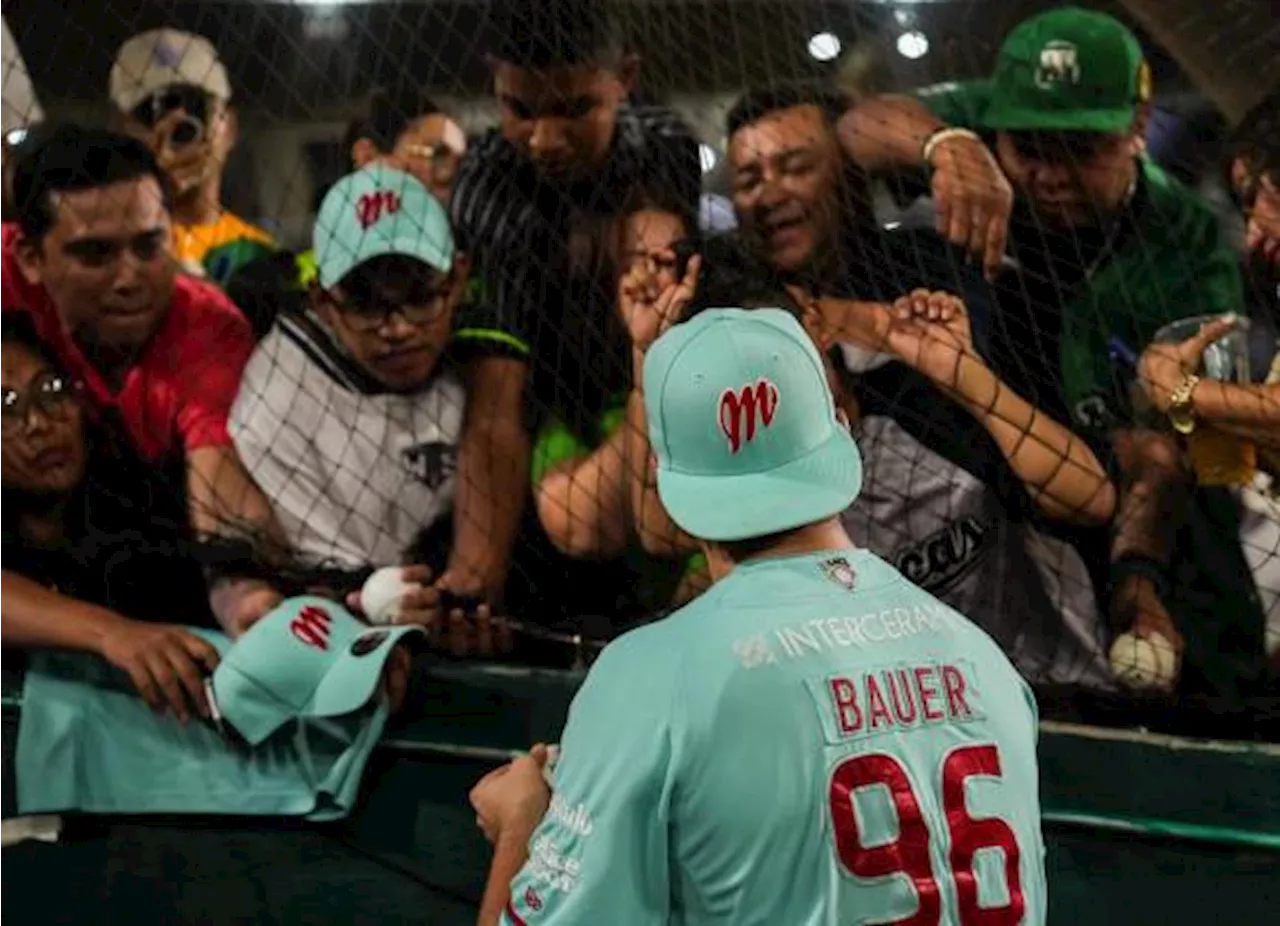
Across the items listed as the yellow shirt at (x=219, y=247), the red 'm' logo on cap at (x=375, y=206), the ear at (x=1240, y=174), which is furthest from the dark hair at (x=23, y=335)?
the ear at (x=1240, y=174)

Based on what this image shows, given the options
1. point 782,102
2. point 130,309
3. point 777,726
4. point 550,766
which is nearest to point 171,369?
point 130,309

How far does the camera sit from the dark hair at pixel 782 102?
238cm

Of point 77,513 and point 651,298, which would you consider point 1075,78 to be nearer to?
point 651,298

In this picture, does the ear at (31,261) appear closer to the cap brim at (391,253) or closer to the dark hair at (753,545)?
the cap brim at (391,253)

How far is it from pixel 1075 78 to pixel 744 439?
120cm

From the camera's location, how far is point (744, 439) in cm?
134

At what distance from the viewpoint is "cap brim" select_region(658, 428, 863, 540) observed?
1321mm

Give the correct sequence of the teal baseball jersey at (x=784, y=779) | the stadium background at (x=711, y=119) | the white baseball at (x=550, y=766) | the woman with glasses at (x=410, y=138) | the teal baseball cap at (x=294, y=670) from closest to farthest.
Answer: the teal baseball jersey at (x=784, y=779), the white baseball at (x=550, y=766), the stadium background at (x=711, y=119), the teal baseball cap at (x=294, y=670), the woman with glasses at (x=410, y=138)

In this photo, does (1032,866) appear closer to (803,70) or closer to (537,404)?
(537,404)

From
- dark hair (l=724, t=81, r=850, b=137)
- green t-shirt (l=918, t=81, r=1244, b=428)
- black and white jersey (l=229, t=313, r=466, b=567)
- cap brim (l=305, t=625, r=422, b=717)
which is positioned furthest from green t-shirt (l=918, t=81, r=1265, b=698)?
cap brim (l=305, t=625, r=422, b=717)

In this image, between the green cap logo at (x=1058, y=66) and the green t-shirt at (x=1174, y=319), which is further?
the green cap logo at (x=1058, y=66)

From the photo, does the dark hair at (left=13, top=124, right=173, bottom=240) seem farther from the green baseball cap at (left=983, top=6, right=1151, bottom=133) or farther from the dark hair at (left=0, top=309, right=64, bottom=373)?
the green baseball cap at (left=983, top=6, right=1151, bottom=133)

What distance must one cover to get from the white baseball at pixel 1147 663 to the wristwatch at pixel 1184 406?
252mm

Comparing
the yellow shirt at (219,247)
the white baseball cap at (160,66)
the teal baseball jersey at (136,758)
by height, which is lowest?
the teal baseball jersey at (136,758)
